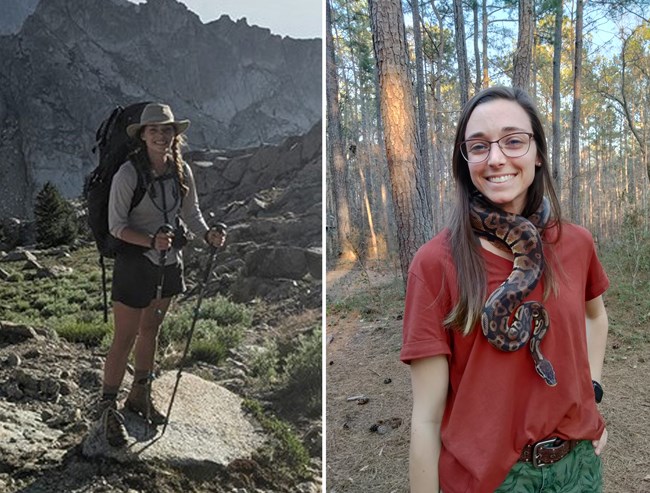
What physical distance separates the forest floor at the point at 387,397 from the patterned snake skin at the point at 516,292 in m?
2.16

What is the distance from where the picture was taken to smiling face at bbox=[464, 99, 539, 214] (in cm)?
127

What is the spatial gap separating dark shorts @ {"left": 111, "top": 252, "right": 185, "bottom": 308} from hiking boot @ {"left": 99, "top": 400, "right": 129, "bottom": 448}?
42 centimetres

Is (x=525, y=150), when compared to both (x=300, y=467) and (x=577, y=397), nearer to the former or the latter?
(x=577, y=397)

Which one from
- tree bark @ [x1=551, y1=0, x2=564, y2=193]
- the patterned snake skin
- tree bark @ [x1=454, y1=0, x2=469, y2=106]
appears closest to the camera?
the patterned snake skin

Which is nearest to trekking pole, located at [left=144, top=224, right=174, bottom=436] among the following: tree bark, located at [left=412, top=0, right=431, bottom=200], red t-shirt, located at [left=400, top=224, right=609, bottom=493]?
red t-shirt, located at [left=400, top=224, right=609, bottom=493]

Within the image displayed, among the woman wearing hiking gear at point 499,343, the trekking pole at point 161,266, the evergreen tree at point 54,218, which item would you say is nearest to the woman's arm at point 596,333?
the woman wearing hiking gear at point 499,343

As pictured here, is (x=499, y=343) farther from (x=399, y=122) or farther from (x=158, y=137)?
(x=399, y=122)

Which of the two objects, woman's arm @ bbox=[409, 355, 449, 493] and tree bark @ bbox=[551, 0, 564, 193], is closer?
woman's arm @ bbox=[409, 355, 449, 493]

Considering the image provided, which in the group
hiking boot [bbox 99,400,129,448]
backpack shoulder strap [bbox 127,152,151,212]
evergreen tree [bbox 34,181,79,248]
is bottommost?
hiking boot [bbox 99,400,129,448]

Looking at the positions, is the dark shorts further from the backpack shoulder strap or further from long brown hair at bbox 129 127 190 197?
long brown hair at bbox 129 127 190 197

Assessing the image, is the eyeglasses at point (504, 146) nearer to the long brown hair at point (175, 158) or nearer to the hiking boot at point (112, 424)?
the long brown hair at point (175, 158)

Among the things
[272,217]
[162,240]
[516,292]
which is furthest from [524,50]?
[516,292]

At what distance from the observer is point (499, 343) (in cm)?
122

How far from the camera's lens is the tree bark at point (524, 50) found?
354 cm
